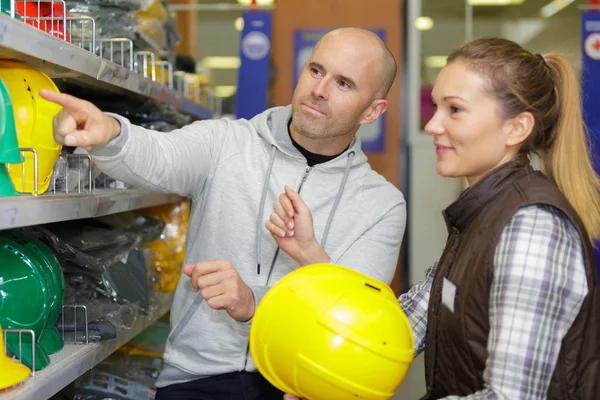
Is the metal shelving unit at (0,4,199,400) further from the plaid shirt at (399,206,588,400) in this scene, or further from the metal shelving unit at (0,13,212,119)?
the plaid shirt at (399,206,588,400)

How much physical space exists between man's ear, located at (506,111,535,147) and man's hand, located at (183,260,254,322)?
0.82 meters

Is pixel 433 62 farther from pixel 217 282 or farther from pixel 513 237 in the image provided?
pixel 513 237

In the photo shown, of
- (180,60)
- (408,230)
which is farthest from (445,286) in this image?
(408,230)

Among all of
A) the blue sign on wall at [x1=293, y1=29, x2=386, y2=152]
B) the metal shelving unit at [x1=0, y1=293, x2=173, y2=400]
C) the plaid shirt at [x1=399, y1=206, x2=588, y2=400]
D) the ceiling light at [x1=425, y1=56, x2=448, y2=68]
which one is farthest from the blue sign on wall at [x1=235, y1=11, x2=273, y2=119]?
the plaid shirt at [x1=399, y1=206, x2=588, y2=400]

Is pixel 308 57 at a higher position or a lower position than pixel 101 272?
higher

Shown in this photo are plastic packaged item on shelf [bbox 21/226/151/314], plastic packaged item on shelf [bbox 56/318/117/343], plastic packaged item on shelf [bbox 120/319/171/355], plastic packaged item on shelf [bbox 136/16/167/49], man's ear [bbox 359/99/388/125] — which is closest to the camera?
plastic packaged item on shelf [bbox 56/318/117/343]

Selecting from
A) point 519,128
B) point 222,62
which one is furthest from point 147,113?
Answer: point 222,62

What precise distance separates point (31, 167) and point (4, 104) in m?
0.31

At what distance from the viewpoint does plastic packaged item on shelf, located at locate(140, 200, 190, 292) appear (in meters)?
3.39

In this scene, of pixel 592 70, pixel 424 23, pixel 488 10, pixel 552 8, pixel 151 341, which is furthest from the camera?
pixel 552 8

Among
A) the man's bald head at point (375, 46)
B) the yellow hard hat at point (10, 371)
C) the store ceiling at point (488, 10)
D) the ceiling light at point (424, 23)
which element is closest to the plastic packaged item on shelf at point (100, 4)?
the man's bald head at point (375, 46)

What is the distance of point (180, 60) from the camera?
467cm

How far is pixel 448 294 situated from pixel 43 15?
5.02 feet

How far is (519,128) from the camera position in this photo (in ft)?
6.08
